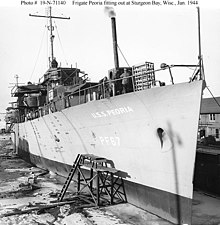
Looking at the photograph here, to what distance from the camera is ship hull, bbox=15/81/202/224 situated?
687 cm

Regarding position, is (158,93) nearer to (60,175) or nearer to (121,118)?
(121,118)

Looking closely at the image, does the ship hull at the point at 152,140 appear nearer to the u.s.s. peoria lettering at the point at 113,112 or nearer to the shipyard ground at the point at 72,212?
the u.s.s. peoria lettering at the point at 113,112

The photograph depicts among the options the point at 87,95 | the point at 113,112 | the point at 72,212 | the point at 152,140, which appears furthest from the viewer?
the point at 87,95

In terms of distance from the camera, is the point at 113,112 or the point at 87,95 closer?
the point at 113,112

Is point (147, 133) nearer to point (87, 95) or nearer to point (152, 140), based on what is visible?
point (152, 140)

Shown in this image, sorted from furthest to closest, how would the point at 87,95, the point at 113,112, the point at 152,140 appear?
1. the point at 87,95
2. the point at 113,112
3. the point at 152,140

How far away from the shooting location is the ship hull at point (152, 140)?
687 cm

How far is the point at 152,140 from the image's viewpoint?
7637mm

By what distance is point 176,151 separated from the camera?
281 inches

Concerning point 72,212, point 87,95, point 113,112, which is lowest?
point 72,212

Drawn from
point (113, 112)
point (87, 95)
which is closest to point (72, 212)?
point (113, 112)

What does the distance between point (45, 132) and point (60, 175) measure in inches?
103

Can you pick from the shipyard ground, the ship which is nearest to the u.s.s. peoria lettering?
the ship

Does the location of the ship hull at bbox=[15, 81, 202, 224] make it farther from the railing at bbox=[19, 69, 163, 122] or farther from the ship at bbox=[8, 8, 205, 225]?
the railing at bbox=[19, 69, 163, 122]
